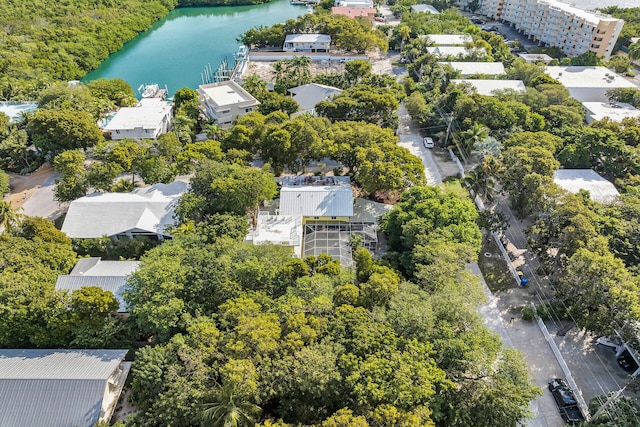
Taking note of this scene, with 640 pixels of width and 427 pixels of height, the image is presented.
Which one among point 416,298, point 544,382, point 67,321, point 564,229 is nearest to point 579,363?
point 544,382

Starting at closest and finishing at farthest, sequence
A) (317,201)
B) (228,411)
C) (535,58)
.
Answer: (228,411) < (317,201) < (535,58)

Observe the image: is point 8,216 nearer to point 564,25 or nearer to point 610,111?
point 610,111

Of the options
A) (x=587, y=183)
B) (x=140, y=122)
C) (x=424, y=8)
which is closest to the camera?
(x=587, y=183)

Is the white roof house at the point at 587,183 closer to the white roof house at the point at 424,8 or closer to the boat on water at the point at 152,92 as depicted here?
the boat on water at the point at 152,92

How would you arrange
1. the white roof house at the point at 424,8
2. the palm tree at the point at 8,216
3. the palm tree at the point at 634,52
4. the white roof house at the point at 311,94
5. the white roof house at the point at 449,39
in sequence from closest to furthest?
the palm tree at the point at 8,216 → the white roof house at the point at 311,94 → the palm tree at the point at 634,52 → the white roof house at the point at 449,39 → the white roof house at the point at 424,8

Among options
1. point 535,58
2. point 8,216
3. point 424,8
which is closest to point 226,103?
point 8,216

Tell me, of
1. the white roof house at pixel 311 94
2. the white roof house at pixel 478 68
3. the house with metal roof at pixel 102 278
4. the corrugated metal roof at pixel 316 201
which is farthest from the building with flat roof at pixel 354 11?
the house with metal roof at pixel 102 278
